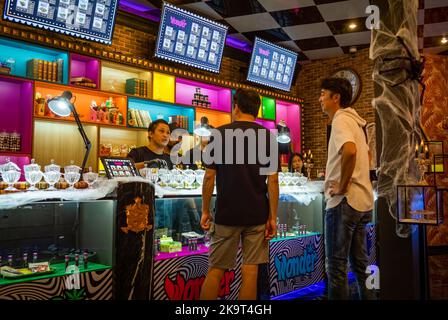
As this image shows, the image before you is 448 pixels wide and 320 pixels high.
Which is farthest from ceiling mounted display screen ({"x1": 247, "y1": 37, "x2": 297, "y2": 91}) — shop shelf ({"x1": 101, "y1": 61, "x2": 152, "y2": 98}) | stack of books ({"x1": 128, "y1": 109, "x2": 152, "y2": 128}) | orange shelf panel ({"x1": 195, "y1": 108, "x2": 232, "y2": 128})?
stack of books ({"x1": 128, "y1": 109, "x2": 152, "y2": 128})

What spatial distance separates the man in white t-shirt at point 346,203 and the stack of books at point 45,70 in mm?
3448

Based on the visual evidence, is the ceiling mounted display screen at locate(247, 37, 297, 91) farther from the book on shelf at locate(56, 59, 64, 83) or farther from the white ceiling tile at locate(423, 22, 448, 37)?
the book on shelf at locate(56, 59, 64, 83)

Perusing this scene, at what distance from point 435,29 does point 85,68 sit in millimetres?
5300

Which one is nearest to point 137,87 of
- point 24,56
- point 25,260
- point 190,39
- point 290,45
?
point 190,39

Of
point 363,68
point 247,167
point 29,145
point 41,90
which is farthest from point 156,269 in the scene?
point 363,68

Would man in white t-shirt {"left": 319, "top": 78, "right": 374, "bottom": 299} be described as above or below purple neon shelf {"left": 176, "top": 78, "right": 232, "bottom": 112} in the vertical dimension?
below

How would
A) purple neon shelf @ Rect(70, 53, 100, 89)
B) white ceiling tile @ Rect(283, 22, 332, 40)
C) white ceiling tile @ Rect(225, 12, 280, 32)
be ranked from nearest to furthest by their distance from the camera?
purple neon shelf @ Rect(70, 53, 100, 89), white ceiling tile @ Rect(225, 12, 280, 32), white ceiling tile @ Rect(283, 22, 332, 40)

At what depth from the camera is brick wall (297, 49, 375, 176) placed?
8.02m

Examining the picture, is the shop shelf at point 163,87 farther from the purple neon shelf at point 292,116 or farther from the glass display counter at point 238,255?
the purple neon shelf at point 292,116

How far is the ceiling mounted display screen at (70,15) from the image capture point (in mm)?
4418

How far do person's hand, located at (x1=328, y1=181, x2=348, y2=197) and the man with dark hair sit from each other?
0.37 metres
